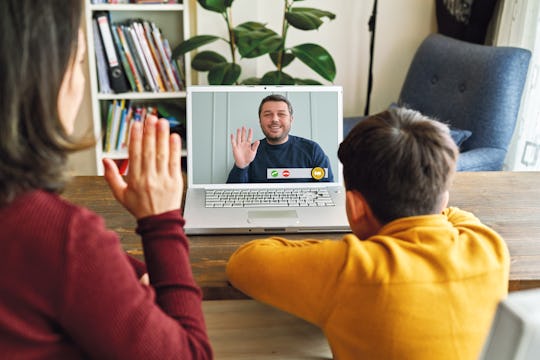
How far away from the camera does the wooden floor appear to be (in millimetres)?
1287

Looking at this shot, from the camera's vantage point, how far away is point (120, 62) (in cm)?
291

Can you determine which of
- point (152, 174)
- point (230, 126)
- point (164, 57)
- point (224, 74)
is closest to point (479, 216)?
point (230, 126)

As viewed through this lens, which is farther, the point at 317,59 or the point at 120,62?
the point at 120,62

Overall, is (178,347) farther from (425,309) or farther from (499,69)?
(499,69)

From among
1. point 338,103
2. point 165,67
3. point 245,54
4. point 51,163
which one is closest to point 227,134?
point 338,103

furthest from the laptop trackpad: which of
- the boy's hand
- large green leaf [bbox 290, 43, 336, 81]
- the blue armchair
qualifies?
large green leaf [bbox 290, 43, 336, 81]

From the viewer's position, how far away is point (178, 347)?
75 centimetres

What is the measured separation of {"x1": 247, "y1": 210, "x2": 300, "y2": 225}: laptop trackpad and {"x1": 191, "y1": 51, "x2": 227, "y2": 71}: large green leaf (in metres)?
1.54

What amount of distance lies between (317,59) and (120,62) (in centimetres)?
94

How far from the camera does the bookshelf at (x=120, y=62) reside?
111 inches

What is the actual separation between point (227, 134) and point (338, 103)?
0.30 meters

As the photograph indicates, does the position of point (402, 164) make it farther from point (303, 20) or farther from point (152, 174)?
point (303, 20)

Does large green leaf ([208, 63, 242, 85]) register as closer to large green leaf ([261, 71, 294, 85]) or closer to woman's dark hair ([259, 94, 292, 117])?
large green leaf ([261, 71, 294, 85])

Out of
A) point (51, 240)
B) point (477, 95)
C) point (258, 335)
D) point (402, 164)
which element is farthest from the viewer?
point (477, 95)
